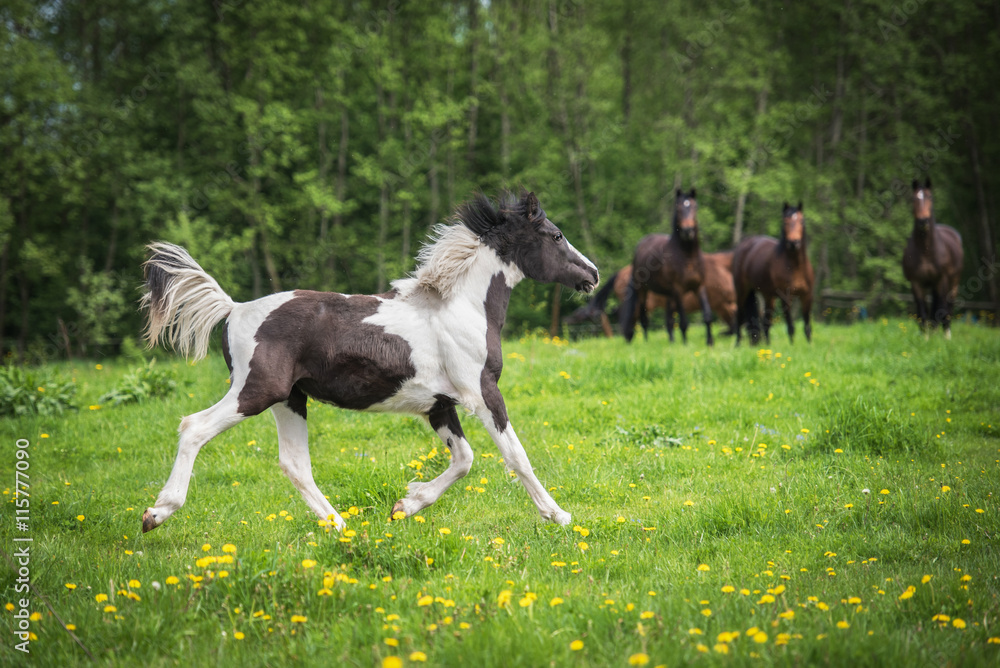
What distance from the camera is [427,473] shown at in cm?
559

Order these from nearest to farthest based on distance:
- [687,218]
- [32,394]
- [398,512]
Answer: [398,512], [32,394], [687,218]

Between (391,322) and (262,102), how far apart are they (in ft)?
74.4

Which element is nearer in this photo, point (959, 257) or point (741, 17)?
point (959, 257)

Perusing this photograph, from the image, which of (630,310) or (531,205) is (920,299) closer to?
(630,310)

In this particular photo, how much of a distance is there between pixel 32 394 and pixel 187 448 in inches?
210

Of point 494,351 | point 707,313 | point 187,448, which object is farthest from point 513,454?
point 707,313

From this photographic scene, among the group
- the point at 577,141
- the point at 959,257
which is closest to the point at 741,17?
the point at 577,141

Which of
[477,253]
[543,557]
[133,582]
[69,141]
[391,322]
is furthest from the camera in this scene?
[69,141]

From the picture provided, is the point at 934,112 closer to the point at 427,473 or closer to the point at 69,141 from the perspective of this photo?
the point at 427,473

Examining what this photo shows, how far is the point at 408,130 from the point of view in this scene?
86.2 feet

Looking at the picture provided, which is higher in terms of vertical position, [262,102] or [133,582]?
[262,102]

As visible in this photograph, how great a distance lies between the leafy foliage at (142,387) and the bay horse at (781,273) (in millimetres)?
9289

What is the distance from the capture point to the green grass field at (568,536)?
9.59 ft

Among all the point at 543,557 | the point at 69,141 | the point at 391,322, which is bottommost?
the point at 543,557
